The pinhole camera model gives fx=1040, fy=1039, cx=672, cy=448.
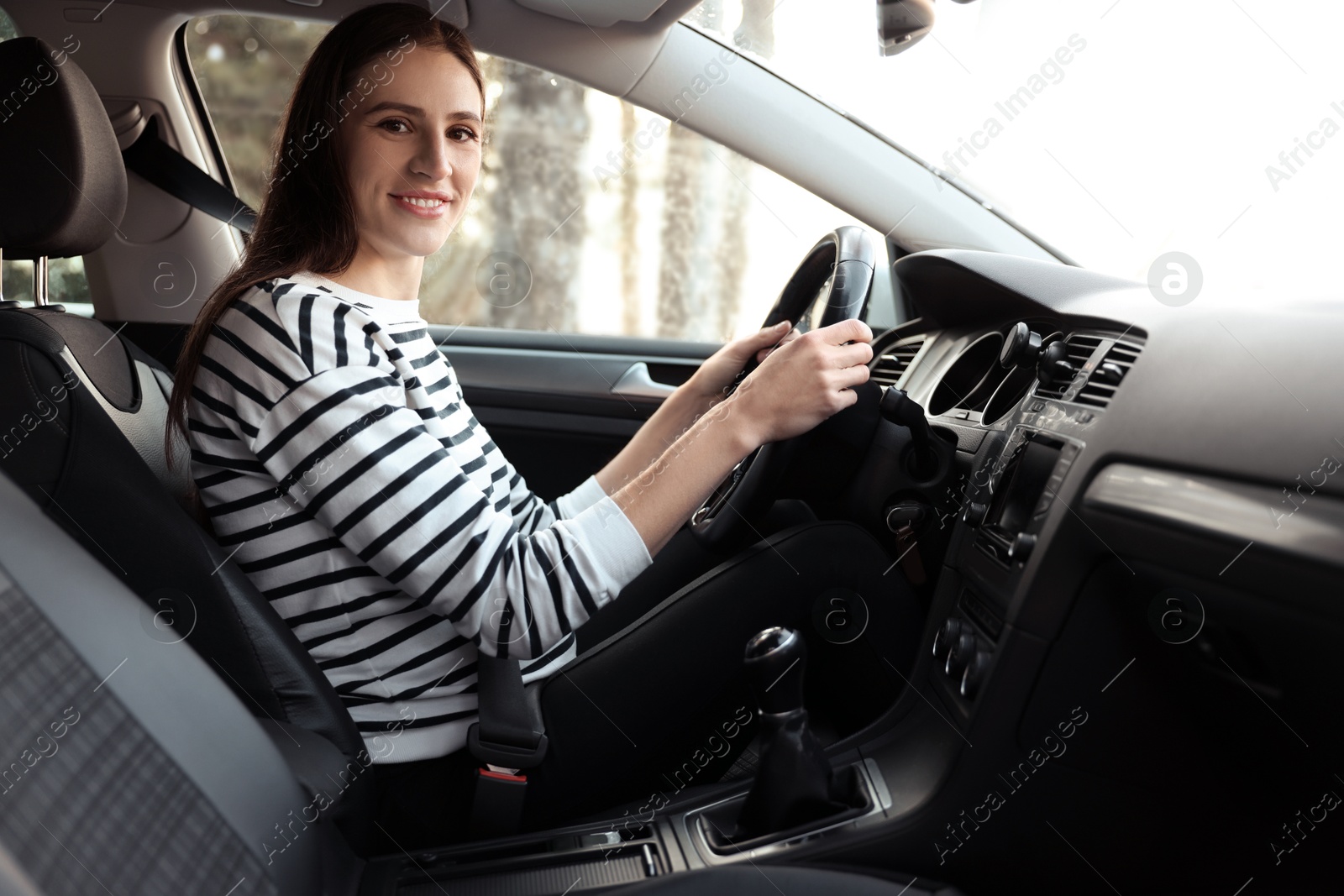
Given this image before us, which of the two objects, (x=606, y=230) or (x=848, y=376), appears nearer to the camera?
(x=848, y=376)

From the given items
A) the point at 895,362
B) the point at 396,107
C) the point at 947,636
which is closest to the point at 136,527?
the point at 396,107

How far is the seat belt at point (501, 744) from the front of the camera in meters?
0.97

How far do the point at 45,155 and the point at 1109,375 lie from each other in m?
1.01

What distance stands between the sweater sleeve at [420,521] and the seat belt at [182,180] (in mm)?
1152

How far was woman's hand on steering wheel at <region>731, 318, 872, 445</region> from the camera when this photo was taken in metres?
0.94

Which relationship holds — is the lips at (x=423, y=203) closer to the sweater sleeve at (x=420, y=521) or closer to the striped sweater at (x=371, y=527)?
the striped sweater at (x=371, y=527)

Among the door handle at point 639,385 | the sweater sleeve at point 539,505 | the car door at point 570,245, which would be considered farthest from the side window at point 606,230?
the sweater sleeve at point 539,505

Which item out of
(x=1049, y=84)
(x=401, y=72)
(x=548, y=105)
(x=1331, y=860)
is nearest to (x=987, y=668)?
(x=1331, y=860)

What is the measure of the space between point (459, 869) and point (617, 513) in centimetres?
36

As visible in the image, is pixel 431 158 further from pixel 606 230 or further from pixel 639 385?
pixel 606 230

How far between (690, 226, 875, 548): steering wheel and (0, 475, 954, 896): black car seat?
1.78ft

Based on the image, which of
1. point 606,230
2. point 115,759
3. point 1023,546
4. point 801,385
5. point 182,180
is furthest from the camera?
point 606,230

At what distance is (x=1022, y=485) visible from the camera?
0.92 metres

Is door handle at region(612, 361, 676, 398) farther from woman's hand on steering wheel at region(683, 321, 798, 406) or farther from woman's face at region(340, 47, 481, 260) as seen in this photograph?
woman's face at region(340, 47, 481, 260)
